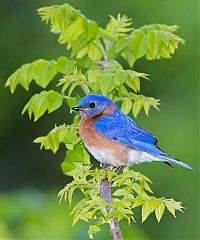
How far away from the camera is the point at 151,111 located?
8.25m

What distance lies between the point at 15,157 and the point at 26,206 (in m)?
4.83

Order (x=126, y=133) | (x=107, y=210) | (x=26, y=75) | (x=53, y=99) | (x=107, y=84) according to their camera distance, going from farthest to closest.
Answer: (x=26, y=75), (x=126, y=133), (x=53, y=99), (x=107, y=84), (x=107, y=210)

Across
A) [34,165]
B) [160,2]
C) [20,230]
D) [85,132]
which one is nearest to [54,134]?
[85,132]

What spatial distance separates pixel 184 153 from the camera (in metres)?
7.88

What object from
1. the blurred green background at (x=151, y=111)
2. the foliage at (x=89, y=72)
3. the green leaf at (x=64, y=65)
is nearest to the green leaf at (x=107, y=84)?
the foliage at (x=89, y=72)

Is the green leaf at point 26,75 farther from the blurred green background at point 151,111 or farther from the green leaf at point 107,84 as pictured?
the blurred green background at point 151,111

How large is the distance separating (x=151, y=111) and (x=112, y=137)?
4919 millimetres

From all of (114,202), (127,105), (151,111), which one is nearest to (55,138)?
(127,105)

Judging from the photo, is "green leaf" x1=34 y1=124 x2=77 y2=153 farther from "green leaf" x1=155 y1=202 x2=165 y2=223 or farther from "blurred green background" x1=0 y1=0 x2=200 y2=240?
"blurred green background" x1=0 y1=0 x2=200 y2=240

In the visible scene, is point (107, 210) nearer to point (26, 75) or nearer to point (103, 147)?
point (103, 147)

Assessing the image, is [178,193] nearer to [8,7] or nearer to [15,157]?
[15,157]

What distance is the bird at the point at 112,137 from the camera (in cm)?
328

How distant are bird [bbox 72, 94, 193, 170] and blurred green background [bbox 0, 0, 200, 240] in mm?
4066

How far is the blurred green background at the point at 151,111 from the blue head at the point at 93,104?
409 cm
